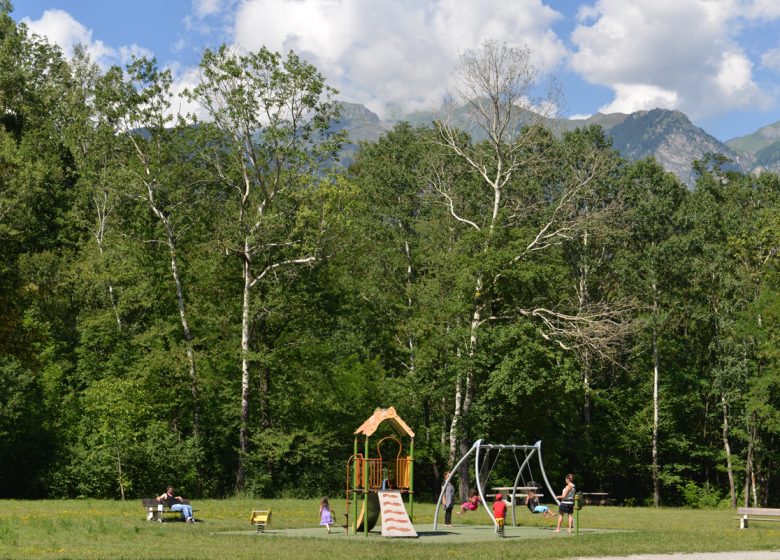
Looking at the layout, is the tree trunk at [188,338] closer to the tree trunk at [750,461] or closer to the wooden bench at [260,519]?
the wooden bench at [260,519]

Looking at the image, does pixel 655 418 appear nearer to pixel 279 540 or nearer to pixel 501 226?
pixel 501 226

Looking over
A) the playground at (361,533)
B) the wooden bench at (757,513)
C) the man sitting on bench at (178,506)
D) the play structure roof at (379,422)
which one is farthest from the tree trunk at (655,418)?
the man sitting on bench at (178,506)

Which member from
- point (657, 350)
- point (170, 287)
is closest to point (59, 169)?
point (170, 287)

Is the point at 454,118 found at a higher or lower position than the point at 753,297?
higher

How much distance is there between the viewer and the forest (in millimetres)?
41125

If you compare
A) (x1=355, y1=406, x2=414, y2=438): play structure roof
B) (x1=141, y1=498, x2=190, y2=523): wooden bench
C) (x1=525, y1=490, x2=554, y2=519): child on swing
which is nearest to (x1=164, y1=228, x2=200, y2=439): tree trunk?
(x1=141, y1=498, x2=190, y2=523): wooden bench

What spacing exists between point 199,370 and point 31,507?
538 inches

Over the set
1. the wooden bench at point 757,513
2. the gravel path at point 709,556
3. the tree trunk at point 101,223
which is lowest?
the gravel path at point 709,556

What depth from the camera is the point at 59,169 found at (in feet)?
167

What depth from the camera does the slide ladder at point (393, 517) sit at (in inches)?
946

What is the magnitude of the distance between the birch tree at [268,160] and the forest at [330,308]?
12cm

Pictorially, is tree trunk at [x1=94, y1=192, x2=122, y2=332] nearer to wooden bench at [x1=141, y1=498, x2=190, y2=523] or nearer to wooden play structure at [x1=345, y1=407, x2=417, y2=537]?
wooden bench at [x1=141, y1=498, x2=190, y2=523]

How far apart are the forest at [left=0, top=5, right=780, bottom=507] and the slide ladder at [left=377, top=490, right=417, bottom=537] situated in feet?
52.7

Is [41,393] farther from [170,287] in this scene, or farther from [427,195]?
[427,195]
